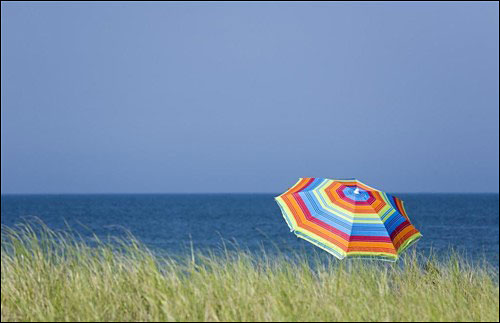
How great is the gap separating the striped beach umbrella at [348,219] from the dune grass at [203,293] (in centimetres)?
40

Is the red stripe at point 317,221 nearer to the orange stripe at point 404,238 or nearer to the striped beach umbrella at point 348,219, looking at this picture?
the striped beach umbrella at point 348,219

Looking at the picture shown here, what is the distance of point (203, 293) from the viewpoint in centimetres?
450

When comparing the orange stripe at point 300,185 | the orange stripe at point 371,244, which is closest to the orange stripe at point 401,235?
the orange stripe at point 371,244

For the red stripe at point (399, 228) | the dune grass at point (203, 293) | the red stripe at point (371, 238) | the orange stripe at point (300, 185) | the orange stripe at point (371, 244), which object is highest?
the orange stripe at point (300, 185)

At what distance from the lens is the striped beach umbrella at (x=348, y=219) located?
231 inches

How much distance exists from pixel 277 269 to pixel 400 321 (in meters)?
1.29

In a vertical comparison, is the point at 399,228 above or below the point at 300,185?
below

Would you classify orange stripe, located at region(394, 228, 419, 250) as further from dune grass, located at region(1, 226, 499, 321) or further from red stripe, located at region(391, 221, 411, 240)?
dune grass, located at region(1, 226, 499, 321)

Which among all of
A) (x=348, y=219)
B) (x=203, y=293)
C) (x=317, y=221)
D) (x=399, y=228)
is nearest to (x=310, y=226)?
(x=317, y=221)

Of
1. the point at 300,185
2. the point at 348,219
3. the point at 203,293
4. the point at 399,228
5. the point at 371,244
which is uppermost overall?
the point at 300,185

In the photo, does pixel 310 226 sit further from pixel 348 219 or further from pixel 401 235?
pixel 401 235

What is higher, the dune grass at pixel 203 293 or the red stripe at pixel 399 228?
the red stripe at pixel 399 228

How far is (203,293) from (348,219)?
1967 mm

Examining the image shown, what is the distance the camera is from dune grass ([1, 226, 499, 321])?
425 cm
